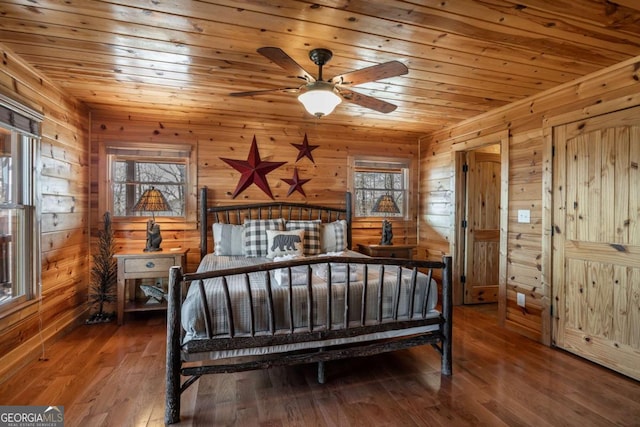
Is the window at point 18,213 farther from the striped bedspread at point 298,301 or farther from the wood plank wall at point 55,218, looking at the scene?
the striped bedspread at point 298,301

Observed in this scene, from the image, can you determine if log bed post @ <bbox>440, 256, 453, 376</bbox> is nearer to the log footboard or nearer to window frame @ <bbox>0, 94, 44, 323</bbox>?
the log footboard

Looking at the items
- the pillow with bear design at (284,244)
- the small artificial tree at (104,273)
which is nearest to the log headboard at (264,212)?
the pillow with bear design at (284,244)

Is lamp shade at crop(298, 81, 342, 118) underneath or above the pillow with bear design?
above

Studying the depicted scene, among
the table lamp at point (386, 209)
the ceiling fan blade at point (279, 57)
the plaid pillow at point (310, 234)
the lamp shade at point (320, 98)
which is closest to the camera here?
the ceiling fan blade at point (279, 57)

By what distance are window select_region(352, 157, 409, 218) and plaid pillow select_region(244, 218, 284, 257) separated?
1.48 meters

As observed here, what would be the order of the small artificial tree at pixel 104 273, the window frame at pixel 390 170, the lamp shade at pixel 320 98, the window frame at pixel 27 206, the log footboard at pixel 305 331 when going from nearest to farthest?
the log footboard at pixel 305 331 → the lamp shade at pixel 320 98 → the window frame at pixel 27 206 → the small artificial tree at pixel 104 273 → the window frame at pixel 390 170

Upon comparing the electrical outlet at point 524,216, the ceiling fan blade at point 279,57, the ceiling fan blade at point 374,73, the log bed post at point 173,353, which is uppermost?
the ceiling fan blade at point 279,57

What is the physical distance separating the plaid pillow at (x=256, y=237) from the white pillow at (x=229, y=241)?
72 millimetres

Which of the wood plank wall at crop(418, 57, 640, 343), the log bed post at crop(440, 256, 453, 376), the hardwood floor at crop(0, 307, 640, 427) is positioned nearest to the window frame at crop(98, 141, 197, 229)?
the hardwood floor at crop(0, 307, 640, 427)

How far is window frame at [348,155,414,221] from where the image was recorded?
4.51 metres

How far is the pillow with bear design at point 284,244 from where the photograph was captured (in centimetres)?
338

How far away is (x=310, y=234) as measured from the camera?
3.68 m

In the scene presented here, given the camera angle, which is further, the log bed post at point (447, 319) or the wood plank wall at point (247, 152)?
the wood plank wall at point (247, 152)

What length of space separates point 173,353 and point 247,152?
2804 millimetres
